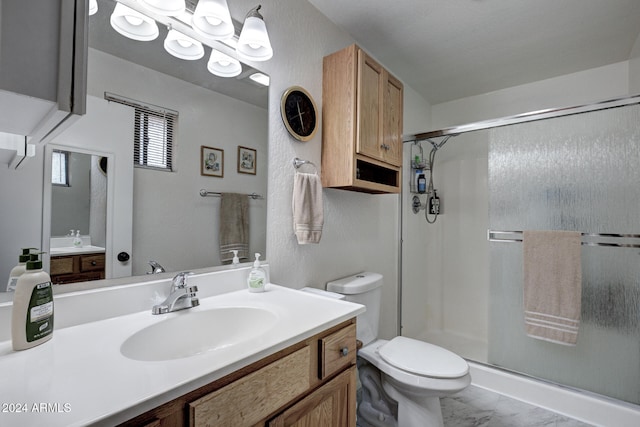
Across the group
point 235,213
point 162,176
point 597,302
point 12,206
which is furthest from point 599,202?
point 12,206

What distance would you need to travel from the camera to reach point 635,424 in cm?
160

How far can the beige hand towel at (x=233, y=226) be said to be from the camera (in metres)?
1.29

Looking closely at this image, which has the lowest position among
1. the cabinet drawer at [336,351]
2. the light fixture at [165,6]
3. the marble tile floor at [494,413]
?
the marble tile floor at [494,413]

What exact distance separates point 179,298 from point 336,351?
0.56 m

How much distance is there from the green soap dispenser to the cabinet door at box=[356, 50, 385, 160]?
52.6 inches

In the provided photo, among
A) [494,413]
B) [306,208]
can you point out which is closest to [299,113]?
[306,208]

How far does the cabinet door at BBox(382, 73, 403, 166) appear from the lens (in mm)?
1817

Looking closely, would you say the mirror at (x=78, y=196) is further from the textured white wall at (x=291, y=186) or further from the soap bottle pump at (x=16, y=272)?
the textured white wall at (x=291, y=186)

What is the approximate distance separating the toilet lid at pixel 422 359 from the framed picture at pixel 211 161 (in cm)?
118

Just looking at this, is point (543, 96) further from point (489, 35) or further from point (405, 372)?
point (405, 372)

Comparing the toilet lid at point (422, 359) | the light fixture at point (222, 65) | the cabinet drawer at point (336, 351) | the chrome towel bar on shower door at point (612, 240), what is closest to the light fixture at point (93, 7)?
the light fixture at point (222, 65)

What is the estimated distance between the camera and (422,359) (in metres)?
1.44

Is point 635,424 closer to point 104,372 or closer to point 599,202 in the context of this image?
point 599,202

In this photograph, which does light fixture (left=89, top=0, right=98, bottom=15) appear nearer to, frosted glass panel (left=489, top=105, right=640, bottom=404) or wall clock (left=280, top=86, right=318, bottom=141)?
wall clock (left=280, top=86, right=318, bottom=141)
